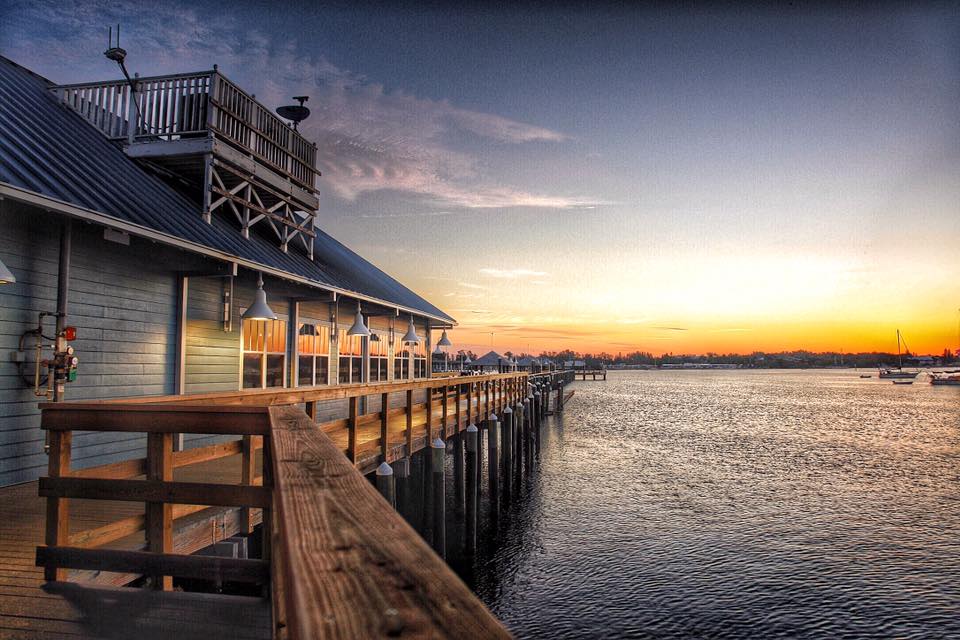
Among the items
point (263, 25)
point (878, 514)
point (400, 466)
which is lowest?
point (878, 514)

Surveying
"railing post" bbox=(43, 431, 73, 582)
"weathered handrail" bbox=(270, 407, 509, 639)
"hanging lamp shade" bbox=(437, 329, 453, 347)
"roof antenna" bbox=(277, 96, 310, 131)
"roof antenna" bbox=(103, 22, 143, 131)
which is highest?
"roof antenna" bbox=(277, 96, 310, 131)

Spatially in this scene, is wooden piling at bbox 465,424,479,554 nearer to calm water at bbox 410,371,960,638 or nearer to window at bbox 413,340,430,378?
calm water at bbox 410,371,960,638

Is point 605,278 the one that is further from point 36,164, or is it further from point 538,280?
point 36,164

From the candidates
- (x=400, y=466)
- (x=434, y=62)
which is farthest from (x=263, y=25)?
(x=400, y=466)

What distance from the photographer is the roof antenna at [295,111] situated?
1593cm

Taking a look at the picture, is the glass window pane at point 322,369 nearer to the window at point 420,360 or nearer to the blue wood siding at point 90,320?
the blue wood siding at point 90,320

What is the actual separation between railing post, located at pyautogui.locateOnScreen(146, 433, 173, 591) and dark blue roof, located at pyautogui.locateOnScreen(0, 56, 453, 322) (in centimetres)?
422

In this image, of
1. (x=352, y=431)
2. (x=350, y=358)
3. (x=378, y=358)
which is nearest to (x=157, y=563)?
(x=352, y=431)

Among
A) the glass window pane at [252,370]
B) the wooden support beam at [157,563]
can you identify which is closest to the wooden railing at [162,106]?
the glass window pane at [252,370]

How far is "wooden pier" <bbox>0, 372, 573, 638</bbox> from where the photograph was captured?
0.81 meters

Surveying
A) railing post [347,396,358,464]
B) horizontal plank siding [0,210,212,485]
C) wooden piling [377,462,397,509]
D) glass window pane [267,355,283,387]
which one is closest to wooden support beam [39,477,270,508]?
railing post [347,396,358,464]

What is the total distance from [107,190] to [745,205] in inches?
1236

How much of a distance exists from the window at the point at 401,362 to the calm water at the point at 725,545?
220 inches

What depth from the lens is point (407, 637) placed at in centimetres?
67
